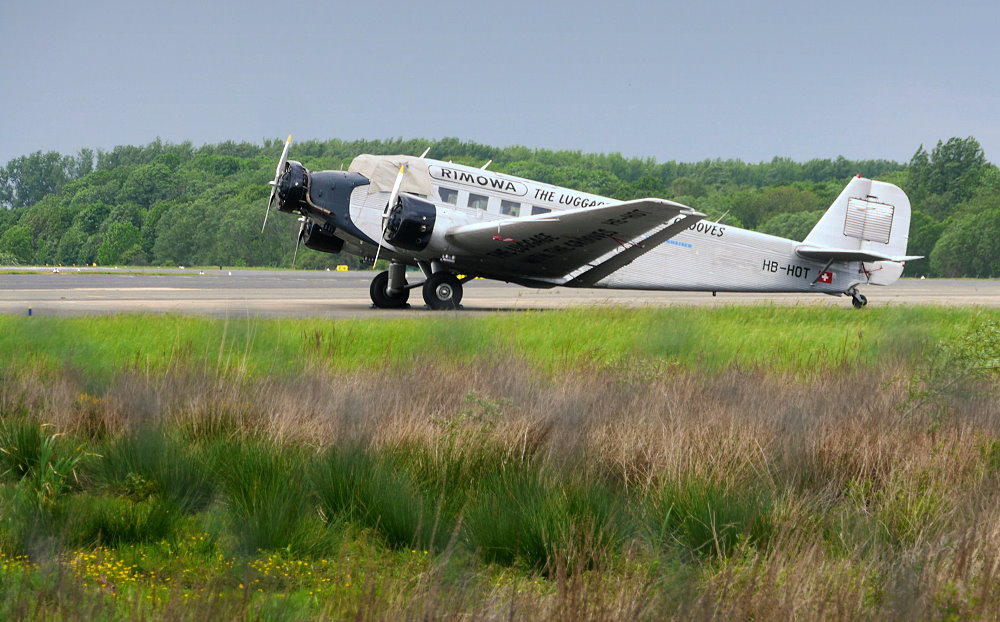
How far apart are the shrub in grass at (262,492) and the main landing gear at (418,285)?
42.5 ft

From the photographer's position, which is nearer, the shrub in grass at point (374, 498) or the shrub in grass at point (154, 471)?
the shrub in grass at point (374, 498)

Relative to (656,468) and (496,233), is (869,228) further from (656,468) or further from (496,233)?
(656,468)

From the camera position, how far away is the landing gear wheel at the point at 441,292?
20.3m

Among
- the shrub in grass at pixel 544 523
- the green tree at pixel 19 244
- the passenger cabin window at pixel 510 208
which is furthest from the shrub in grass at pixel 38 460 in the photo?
the green tree at pixel 19 244

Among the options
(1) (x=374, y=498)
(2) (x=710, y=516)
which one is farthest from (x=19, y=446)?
(2) (x=710, y=516)

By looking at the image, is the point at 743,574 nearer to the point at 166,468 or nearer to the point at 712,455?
the point at 712,455

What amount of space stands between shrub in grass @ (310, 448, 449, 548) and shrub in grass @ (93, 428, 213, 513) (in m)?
0.78

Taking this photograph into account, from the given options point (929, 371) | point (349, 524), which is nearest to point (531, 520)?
point (349, 524)

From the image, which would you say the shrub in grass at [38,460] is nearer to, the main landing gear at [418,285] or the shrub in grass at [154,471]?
the shrub in grass at [154,471]

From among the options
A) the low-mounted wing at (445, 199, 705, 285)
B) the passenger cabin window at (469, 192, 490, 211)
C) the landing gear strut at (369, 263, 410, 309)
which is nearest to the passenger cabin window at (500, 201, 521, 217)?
the passenger cabin window at (469, 192, 490, 211)

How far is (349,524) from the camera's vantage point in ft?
19.0

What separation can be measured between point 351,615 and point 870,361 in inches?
370

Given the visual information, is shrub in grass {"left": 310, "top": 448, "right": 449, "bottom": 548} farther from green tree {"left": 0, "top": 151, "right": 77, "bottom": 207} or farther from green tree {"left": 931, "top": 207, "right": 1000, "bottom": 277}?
green tree {"left": 0, "top": 151, "right": 77, "bottom": 207}

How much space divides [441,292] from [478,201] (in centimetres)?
198
